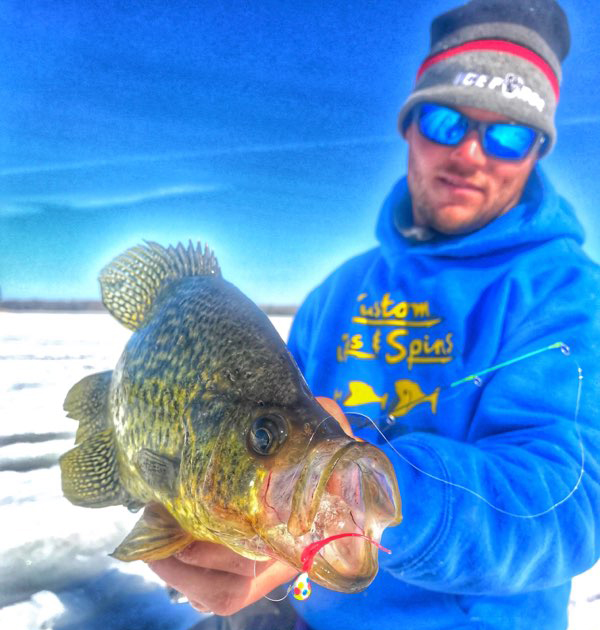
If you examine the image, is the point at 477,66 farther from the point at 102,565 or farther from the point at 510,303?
the point at 102,565

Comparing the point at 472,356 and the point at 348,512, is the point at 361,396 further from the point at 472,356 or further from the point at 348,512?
the point at 348,512

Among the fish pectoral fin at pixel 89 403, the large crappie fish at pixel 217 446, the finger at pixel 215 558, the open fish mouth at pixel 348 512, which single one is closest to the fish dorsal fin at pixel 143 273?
the large crappie fish at pixel 217 446

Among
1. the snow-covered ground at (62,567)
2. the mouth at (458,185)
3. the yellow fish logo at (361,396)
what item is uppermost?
the mouth at (458,185)

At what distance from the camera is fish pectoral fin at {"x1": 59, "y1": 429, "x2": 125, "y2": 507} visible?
98 centimetres

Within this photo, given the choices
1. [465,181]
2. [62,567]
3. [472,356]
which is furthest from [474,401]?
[62,567]

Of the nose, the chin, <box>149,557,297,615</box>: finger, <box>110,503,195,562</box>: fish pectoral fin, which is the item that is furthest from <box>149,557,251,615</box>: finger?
the nose

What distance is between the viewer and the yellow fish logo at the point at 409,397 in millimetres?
1181

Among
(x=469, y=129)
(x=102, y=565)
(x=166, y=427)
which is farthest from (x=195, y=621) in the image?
(x=469, y=129)

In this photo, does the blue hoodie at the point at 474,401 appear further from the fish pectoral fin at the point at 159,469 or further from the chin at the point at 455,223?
the fish pectoral fin at the point at 159,469

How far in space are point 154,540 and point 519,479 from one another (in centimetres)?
60

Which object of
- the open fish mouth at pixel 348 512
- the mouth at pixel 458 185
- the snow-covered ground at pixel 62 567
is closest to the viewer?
the open fish mouth at pixel 348 512

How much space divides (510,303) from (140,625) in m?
1.50

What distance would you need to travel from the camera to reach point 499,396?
990 millimetres

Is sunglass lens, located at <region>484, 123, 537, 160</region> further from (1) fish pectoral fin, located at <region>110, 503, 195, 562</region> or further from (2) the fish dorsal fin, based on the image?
(1) fish pectoral fin, located at <region>110, 503, 195, 562</region>
